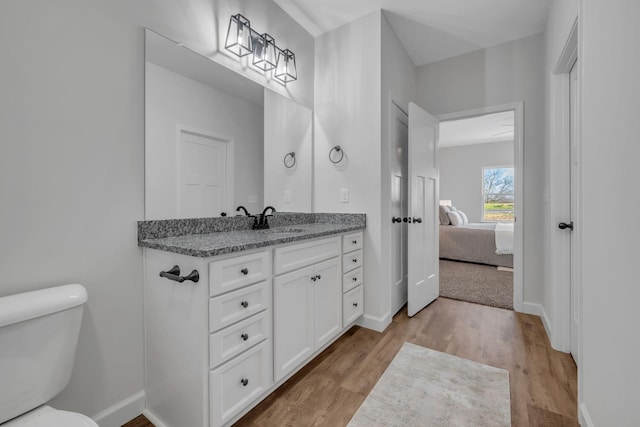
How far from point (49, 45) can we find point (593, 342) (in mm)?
2512

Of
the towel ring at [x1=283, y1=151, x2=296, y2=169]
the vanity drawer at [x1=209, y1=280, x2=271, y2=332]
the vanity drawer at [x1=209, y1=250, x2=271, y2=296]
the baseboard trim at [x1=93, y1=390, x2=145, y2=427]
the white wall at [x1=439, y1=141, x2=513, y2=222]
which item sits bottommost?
the baseboard trim at [x1=93, y1=390, x2=145, y2=427]

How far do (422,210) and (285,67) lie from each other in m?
1.77

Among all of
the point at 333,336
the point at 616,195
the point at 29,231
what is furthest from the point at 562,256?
the point at 29,231

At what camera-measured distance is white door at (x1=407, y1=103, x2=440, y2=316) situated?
2658 millimetres

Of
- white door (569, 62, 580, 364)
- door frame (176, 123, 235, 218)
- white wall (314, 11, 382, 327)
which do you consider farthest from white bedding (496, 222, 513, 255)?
door frame (176, 123, 235, 218)

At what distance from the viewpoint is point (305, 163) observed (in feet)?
8.54

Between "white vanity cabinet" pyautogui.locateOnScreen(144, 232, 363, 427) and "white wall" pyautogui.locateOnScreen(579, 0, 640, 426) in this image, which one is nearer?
"white wall" pyautogui.locateOnScreen(579, 0, 640, 426)

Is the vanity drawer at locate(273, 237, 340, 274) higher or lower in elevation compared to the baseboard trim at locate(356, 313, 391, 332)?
higher

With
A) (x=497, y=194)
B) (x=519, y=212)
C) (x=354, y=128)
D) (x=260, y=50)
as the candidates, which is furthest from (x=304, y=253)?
(x=497, y=194)

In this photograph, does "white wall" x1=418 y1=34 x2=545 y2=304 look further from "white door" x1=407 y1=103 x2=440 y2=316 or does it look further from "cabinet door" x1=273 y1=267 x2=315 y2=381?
"cabinet door" x1=273 y1=267 x2=315 y2=381

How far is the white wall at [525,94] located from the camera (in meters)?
2.67

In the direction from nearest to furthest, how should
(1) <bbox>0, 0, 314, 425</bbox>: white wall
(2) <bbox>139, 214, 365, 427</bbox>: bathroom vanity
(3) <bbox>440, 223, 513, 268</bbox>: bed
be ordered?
1. (1) <bbox>0, 0, 314, 425</bbox>: white wall
2. (2) <bbox>139, 214, 365, 427</bbox>: bathroom vanity
3. (3) <bbox>440, 223, 513, 268</bbox>: bed

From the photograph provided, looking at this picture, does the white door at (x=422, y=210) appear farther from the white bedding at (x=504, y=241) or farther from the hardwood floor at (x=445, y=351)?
the white bedding at (x=504, y=241)

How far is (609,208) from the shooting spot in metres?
1.07
